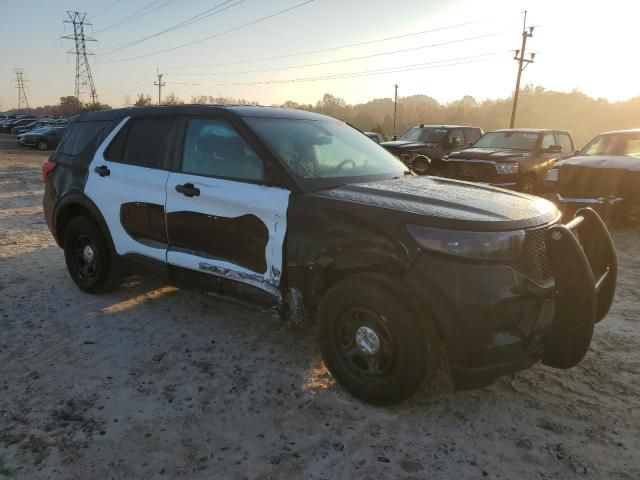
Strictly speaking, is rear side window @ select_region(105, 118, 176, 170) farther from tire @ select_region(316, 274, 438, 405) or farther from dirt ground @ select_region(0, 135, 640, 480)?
tire @ select_region(316, 274, 438, 405)

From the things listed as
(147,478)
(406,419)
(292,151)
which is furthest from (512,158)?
(147,478)

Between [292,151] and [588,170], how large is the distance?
6.69m

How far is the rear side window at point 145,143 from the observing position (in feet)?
13.5

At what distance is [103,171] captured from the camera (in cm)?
451

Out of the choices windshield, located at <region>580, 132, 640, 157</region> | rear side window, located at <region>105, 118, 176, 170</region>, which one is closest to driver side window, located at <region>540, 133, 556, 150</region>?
windshield, located at <region>580, 132, 640, 157</region>

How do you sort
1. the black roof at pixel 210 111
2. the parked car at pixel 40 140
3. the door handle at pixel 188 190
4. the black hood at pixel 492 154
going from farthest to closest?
1. the parked car at pixel 40 140
2. the black hood at pixel 492 154
3. the black roof at pixel 210 111
4. the door handle at pixel 188 190

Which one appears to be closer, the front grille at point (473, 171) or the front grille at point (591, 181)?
the front grille at point (591, 181)

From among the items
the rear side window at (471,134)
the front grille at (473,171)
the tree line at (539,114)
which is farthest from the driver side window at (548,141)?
the tree line at (539,114)

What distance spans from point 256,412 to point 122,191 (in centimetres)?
239

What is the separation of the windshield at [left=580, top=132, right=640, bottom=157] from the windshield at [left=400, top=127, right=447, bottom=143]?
4267 millimetres

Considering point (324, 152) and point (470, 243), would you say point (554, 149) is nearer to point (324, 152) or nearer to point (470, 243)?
point (324, 152)

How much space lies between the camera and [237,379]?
338 centimetres

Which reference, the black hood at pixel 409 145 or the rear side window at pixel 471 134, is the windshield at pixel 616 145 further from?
the rear side window at pixel 471 134

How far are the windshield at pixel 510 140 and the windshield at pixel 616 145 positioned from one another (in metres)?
1.73
